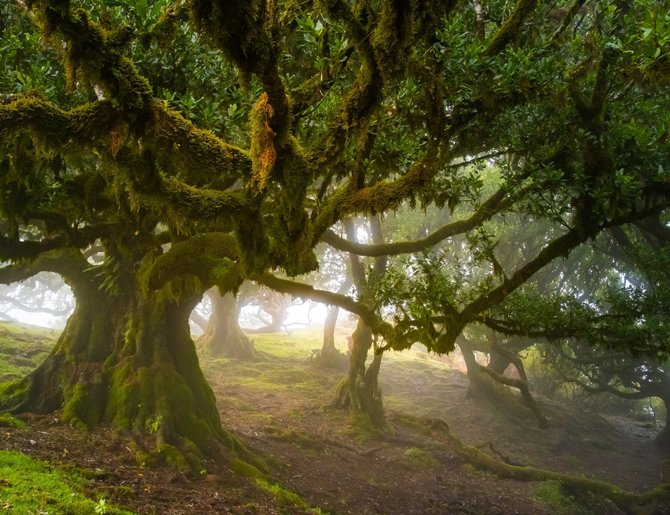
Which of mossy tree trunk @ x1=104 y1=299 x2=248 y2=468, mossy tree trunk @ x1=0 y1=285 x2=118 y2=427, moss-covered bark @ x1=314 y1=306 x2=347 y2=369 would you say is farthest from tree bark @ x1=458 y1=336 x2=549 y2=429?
mossy tree trunk @ x1=0 y1=285 x2=118 y2=427

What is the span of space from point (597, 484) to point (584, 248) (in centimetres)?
1156

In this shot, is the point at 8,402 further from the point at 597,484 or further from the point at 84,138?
the point at 597,484

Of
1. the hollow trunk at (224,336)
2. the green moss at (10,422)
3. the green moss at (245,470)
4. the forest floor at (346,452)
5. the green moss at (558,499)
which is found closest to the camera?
the forest floor at (346,452)

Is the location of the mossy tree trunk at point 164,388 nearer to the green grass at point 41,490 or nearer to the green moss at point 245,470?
the green moss at point 245,470

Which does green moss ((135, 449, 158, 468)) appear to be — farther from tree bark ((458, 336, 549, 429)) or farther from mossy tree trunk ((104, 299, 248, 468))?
tree bark ((458, 336, 549, 429))

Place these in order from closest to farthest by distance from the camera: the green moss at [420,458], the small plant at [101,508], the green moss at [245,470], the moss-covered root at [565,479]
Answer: the small plant at [101,508] < the green moss at [245,470] < the moss-covered root at [565,479] < the green moss at [420,458]

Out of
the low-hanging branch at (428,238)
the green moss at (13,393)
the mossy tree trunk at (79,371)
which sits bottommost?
the green moss at (13,393)

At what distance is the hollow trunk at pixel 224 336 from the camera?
24766 millimetres

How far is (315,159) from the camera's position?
212 inches

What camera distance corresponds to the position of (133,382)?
408 inches

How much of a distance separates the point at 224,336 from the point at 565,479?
674 inches

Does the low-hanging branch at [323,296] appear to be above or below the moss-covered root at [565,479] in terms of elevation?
above

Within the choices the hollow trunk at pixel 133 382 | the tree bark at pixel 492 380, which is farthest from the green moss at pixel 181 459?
the tree bark at pixel 492 380

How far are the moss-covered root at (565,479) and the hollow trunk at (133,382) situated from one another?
815cm
